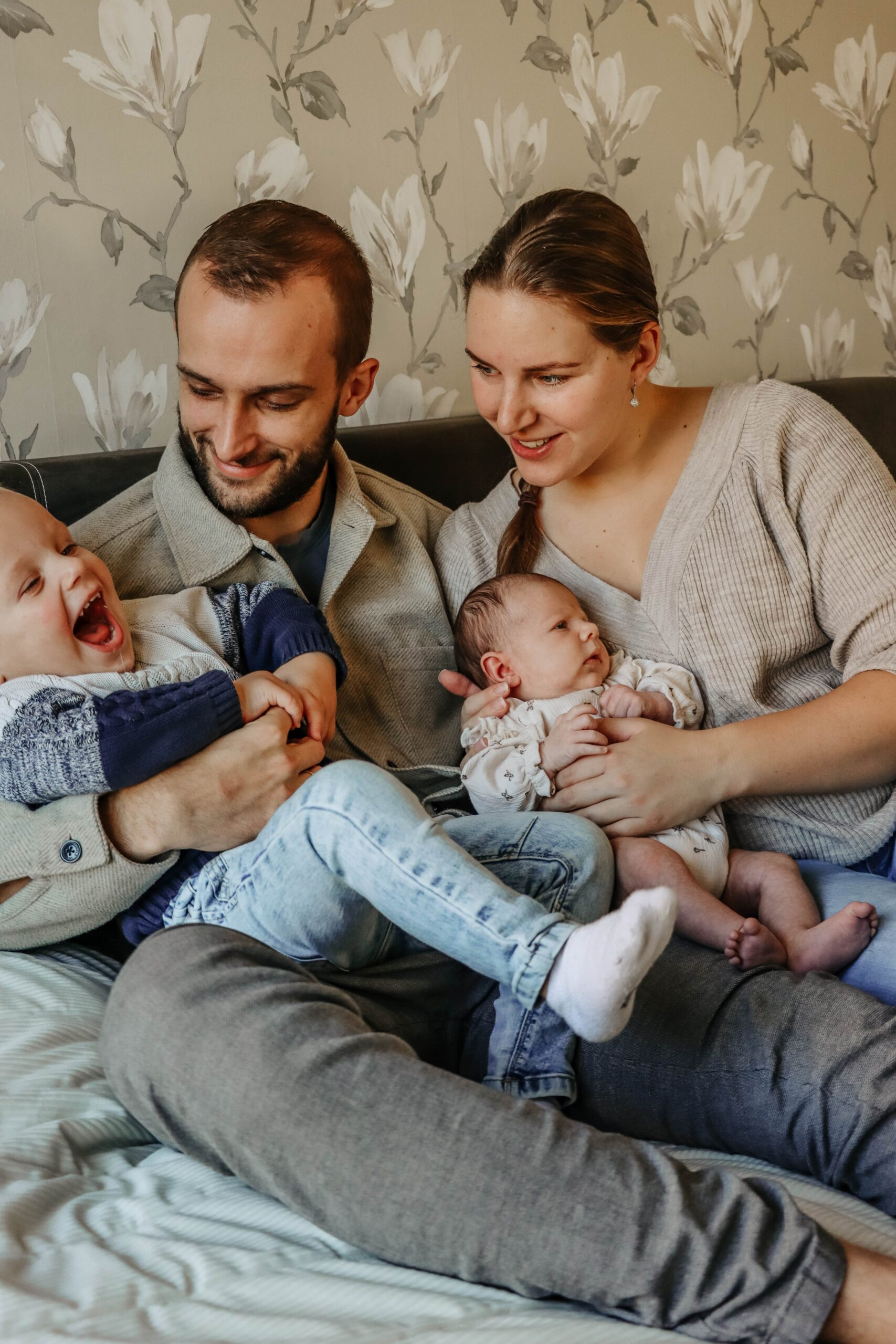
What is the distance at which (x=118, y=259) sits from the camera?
1984 mm

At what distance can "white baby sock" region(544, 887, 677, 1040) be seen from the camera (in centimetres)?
97

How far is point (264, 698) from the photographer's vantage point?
55.3 inches

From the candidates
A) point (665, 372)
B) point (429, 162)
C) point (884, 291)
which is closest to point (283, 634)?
point (429, 162)

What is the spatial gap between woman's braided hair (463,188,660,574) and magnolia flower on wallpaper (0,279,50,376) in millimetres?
758

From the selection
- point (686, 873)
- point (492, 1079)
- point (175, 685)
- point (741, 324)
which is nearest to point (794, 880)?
point (686, 873)

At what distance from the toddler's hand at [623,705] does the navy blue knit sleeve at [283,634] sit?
1.18 ft

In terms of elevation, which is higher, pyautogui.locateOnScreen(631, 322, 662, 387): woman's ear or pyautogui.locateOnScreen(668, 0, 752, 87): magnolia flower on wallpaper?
pyautogui.locateOnScreen(668, 0, 752, 87): magnolia flower on wallpaper

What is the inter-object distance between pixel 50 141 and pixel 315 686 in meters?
1.10

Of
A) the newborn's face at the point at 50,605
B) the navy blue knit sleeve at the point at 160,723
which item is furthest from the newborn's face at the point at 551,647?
the newborn's face at the point at 50,605

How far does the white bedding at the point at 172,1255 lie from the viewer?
83 centimetres

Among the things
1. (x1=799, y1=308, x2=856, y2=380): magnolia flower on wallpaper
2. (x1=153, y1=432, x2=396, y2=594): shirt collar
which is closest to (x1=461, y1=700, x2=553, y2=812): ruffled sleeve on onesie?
(x1=153, y1=432, x2=396, y2=594): shirt collar

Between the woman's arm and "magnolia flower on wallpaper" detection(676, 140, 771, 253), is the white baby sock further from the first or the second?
"magnolia flower on wallpaper" detection(676, 140, 771, 253)

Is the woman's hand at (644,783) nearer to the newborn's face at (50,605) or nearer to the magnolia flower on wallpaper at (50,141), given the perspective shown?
the newborn's face at (50,605)

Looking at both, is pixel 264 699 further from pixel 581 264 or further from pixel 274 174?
pixel 274 174
